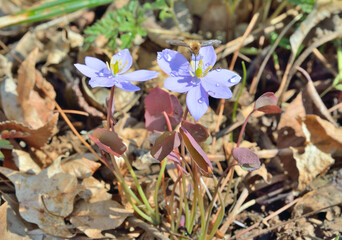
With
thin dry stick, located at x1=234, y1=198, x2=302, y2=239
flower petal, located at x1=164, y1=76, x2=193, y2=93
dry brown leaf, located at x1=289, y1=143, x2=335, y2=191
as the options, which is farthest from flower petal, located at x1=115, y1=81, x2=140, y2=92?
dry brown leaf, located at x1=289, y1=143, x2=335, y2=191

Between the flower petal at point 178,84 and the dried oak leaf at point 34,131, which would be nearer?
the flower petal at point 178,84

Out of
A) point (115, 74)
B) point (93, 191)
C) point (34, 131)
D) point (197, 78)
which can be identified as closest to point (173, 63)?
point (197, 78)

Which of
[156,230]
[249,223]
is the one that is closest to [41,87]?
[156,230]

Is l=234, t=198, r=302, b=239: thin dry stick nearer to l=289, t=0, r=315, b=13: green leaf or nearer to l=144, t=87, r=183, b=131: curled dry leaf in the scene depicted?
l=144, t=87, r=183, b=131: curled dry leaf

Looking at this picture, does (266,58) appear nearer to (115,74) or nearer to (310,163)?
(310,163)

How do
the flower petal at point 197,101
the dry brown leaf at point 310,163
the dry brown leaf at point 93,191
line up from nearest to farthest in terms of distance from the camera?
the flower petal at point 197,101 → the dry brown leaf at point 93,191 → the dry brown leaf at point 310,163

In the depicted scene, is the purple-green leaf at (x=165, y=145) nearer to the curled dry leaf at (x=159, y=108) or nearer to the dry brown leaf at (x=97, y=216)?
the curled dry leaf at (x=159, y=108)

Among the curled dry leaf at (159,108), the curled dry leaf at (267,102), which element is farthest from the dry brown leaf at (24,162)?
the curled dry leaf at (267,102)
